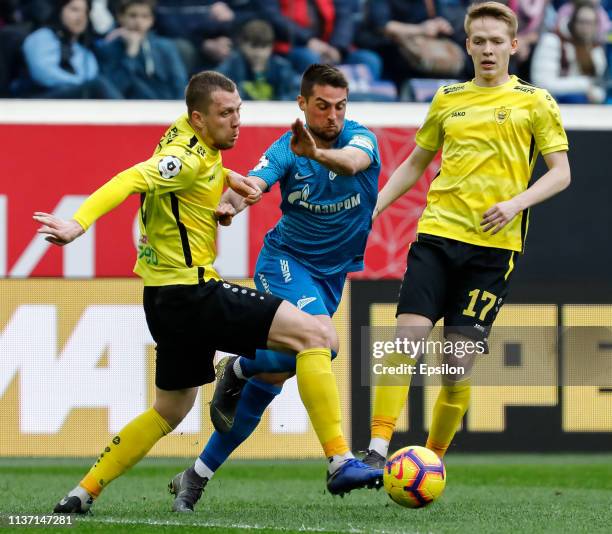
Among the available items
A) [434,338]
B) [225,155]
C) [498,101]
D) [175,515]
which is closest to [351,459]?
[175,515]

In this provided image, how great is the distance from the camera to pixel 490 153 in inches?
249

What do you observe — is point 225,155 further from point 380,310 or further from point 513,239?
point 513,239

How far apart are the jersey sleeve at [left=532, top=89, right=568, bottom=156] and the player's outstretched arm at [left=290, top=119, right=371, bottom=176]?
2.75 feet

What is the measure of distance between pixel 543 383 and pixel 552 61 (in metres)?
3.86

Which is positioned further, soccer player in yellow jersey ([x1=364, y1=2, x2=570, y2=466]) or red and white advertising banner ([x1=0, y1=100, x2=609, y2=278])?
red and white advertising banner ([x1=0, y1=100, x2=609, y2=278])

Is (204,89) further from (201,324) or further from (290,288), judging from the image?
(290,288)

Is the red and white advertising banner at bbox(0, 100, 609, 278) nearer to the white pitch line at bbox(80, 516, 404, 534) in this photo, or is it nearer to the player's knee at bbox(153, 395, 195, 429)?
the player's knee at bbox(153, 395, 195, 429)

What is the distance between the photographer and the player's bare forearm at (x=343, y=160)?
587 cm

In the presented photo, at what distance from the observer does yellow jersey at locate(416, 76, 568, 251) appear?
6.34 meters

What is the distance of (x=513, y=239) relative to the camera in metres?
6.46

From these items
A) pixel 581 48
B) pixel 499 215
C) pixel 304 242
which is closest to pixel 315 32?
pixel 581 48

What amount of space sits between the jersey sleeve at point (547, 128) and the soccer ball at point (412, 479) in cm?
163

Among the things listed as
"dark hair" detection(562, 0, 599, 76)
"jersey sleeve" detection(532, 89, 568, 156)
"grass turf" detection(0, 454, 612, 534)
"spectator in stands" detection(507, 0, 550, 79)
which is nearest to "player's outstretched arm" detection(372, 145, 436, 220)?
"jersey sleeve" detection(532, 89, 568, 156)

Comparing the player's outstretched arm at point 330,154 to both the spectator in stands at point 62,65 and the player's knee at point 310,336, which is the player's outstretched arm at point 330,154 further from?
the spectator in stands at point 62,65
